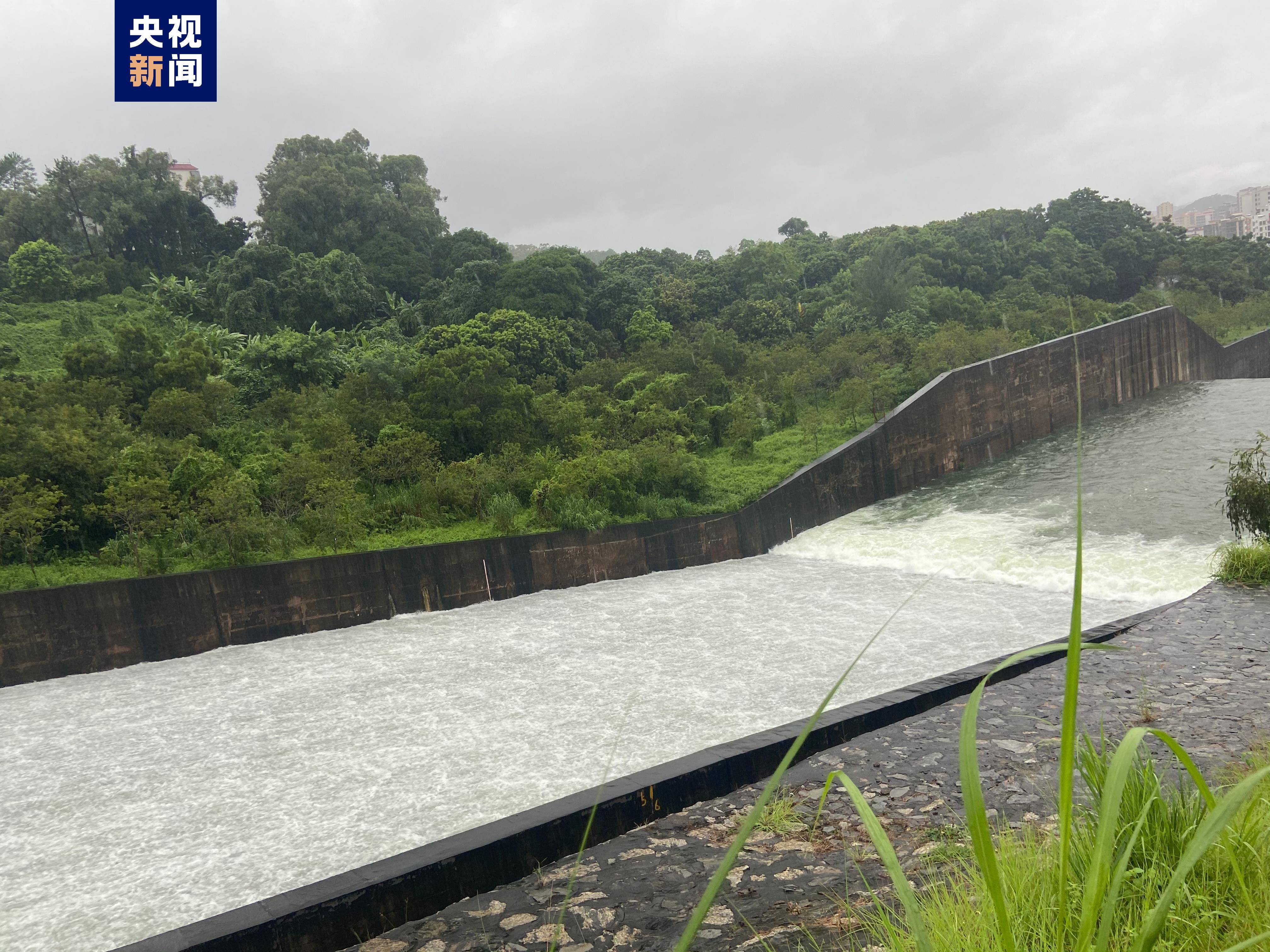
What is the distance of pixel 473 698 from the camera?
741cm

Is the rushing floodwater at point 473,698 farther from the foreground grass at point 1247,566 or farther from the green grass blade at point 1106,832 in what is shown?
the green grass blade at point 1106,832

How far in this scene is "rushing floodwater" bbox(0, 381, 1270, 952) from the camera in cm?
495

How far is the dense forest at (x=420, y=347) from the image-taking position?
11.7 meters

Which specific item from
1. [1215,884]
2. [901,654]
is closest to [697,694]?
[901,654]

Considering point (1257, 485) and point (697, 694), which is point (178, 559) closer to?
point (697, 694)

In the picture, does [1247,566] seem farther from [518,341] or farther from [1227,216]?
[1227,216]

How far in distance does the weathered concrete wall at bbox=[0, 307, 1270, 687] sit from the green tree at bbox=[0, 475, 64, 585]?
1216 mm

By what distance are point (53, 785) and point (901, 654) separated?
6563 mm

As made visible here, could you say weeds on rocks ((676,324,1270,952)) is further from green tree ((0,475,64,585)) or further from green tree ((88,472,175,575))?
green tree ((0,475,64,585))

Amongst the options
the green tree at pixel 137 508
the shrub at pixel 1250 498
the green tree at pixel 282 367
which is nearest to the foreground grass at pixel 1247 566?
the shrub at pixel 1250 498

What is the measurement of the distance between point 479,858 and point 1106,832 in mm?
3260

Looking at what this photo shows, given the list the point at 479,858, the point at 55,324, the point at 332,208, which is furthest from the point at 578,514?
the point at 332,208

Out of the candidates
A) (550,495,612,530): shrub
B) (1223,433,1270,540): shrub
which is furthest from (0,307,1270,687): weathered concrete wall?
(1223,433,1270,540): shrub

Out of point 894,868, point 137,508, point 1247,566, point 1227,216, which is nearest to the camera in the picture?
point 894,868
